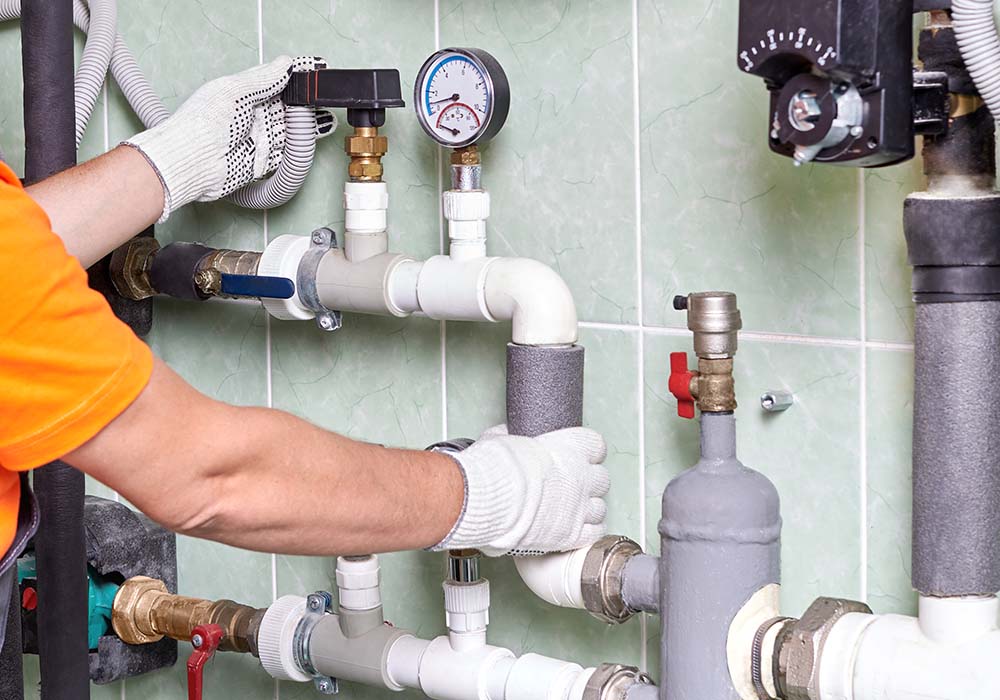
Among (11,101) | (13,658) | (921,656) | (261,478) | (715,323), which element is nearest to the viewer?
(261,478)

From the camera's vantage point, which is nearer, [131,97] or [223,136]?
[223,136]

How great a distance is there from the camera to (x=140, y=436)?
703 millimetres

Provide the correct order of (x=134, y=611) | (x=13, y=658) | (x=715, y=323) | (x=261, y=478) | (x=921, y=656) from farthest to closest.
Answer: (x=134, y=611), (x=13, y=658), (x=715, y=323), (x=921, y=656), (x=261, y=478)

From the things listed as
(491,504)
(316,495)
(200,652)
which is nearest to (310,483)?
(316,495)

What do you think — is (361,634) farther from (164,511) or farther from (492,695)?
(164,511)

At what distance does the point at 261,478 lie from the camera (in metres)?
0.77

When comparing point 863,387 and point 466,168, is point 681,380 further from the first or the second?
point 466,168

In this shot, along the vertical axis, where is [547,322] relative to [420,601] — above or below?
above

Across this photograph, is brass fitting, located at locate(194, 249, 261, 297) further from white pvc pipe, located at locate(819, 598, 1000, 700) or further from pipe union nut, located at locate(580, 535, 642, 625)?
white pvc pipe, located at locate(819, 598, 1000, 700)

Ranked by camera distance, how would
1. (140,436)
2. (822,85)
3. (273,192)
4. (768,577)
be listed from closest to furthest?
1. (140,436)
2. (822,85)
3. (768,577)
4. (273,192)

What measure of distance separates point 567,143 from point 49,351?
0.59 metres

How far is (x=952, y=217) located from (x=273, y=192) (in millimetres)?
685

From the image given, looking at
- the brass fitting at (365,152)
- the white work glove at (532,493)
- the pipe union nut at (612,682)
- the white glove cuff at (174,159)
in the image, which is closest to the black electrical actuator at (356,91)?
the brass fitting at (365,152)

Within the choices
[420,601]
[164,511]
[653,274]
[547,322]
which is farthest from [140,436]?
[420,601]
